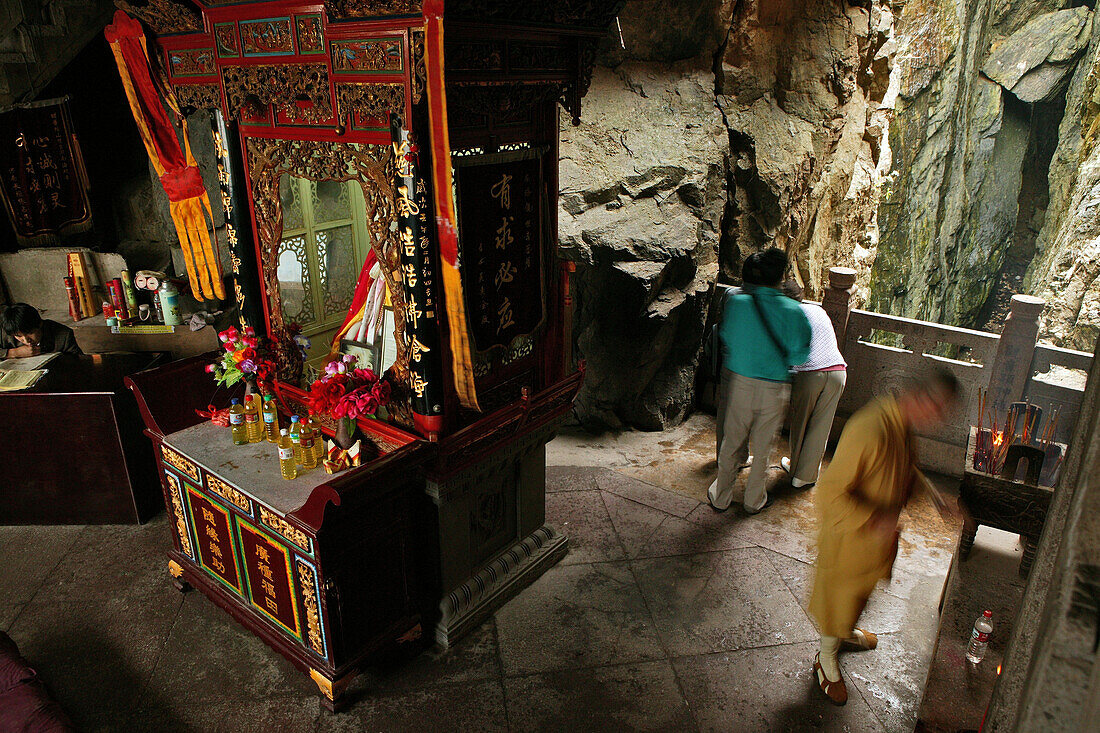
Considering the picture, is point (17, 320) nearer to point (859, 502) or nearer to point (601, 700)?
point (601, 700)

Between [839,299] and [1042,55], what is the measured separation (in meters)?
25.0

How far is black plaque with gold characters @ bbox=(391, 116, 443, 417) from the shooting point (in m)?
3.30

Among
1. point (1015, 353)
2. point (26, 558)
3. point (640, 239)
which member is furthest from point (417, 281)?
point (1015, 353)

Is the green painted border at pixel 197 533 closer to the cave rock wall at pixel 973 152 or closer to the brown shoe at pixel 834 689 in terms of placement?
the brown shoe at pixel 834 689

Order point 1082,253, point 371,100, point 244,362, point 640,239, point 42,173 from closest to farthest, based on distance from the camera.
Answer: point 371,100 → point 244,362 → point 640,239 → point 42,173 → point 1082,253

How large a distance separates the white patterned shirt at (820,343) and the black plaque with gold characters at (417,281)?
11.2 ft

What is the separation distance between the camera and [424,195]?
3.36 m

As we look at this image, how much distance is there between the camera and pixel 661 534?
5340mm

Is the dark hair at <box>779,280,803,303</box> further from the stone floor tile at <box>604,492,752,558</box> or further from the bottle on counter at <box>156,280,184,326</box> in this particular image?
the bottle on counter at <box>156,280,184,326</box>

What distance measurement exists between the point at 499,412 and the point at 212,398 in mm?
2201

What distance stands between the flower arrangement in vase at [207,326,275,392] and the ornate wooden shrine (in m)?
0.15

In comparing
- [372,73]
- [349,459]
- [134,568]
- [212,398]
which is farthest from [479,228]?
[134,568]

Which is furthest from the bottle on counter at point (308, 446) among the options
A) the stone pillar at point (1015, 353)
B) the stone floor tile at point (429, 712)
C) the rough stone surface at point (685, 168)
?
the stone pillar at point (1015, 353)

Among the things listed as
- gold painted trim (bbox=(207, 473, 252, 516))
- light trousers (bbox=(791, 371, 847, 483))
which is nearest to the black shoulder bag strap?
light trousers (bbox=(791, 371, 847, 483))
